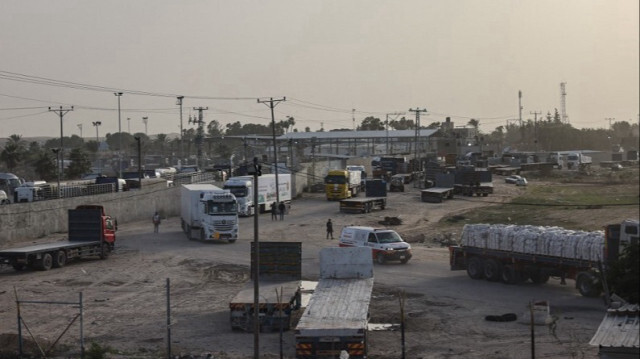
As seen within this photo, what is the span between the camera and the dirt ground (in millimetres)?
25266

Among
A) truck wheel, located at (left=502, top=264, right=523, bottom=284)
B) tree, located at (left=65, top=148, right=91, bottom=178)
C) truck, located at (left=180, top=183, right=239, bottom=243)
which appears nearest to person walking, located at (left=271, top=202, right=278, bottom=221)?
truck, located at (left=180, top=183, right=239, bottom=243)

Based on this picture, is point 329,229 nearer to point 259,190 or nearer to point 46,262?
point 259,190

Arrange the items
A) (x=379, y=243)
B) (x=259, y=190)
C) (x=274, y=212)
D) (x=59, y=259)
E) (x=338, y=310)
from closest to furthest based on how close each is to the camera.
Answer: (x=338, y=310)
(x=379, y=243)
(x=59, y=259)
(x=259, y=190)
(x=274, y=212)

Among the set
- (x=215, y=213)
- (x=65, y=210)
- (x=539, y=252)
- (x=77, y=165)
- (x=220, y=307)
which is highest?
(x=77, y=165)

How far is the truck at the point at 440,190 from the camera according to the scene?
256 feet

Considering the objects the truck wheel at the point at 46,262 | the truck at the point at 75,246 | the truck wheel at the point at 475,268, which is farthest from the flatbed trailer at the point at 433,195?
the truck wheel at the point at 46,262

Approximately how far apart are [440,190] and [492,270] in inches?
→ 1739

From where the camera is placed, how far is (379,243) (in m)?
42.0

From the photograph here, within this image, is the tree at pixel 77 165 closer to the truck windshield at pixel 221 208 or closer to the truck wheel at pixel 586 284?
the truck windshield at pixel 221 208

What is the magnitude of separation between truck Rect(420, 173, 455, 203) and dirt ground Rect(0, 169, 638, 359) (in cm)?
2409

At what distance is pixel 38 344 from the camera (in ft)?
80.3

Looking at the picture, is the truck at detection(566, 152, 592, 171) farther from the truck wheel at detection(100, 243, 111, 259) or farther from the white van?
the truck wheel at detection(100, 243, 111, 259)

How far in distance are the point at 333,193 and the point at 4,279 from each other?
42.6 m

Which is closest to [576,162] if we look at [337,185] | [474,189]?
[474,189]
